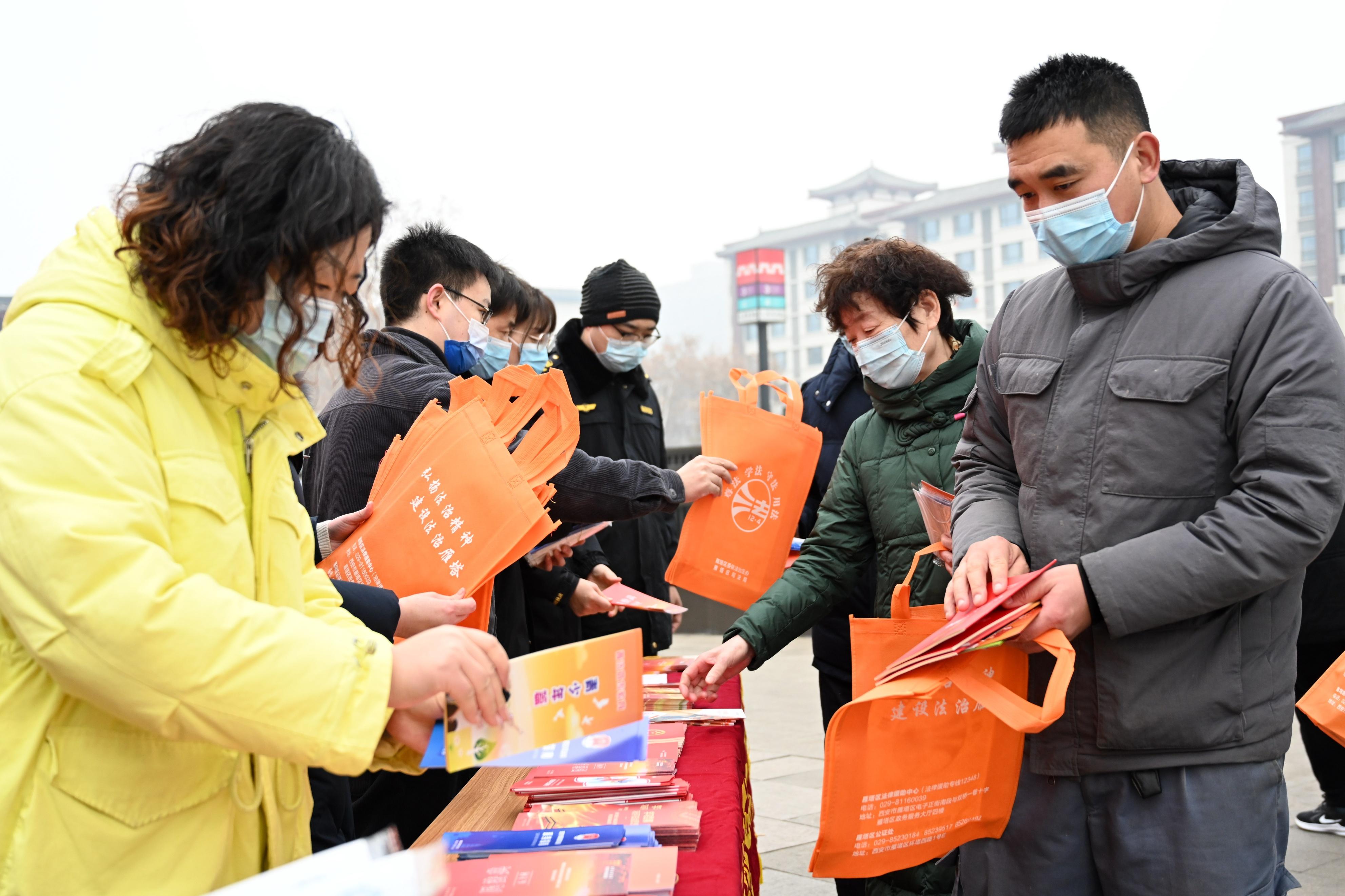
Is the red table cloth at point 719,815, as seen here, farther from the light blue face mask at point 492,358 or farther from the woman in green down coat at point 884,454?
the light blue face mask at point 492,358

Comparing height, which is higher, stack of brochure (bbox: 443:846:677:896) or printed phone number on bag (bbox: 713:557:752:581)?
printed phone number on bag (bbox: 713:557:752:581)

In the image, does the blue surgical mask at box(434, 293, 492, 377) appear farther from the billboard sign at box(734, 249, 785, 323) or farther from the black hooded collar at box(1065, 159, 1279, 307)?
the billboard sign at box(734, 249, 785, 323)

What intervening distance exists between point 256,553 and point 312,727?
0.28 m

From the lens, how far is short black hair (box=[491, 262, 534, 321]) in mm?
3480

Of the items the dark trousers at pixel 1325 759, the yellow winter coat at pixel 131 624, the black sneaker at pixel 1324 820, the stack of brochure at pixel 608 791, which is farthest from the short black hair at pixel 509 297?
the black sneaker at pixel 1324 820

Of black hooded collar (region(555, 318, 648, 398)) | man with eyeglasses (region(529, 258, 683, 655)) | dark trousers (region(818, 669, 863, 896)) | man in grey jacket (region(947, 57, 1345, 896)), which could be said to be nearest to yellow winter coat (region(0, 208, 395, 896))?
man in grey jacket (region(947, 57, 1345, 896))

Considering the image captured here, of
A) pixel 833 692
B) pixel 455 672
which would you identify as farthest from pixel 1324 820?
pixel 455 672

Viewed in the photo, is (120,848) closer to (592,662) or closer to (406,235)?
(592,662)

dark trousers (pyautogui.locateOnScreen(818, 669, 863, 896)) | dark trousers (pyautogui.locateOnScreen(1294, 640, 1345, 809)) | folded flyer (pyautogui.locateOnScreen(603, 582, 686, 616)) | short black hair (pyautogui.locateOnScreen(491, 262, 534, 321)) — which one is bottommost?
dark trousers (pyautogui.locateOnScreen(1294, 640, 1345, 809))

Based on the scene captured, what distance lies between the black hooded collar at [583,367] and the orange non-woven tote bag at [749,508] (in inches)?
53.3

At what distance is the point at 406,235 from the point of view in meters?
3.17

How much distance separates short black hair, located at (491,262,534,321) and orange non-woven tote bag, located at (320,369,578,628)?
1433 mm

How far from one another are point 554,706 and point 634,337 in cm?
304

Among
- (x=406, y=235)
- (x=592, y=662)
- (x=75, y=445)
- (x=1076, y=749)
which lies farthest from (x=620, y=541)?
(x=75, y=445)
